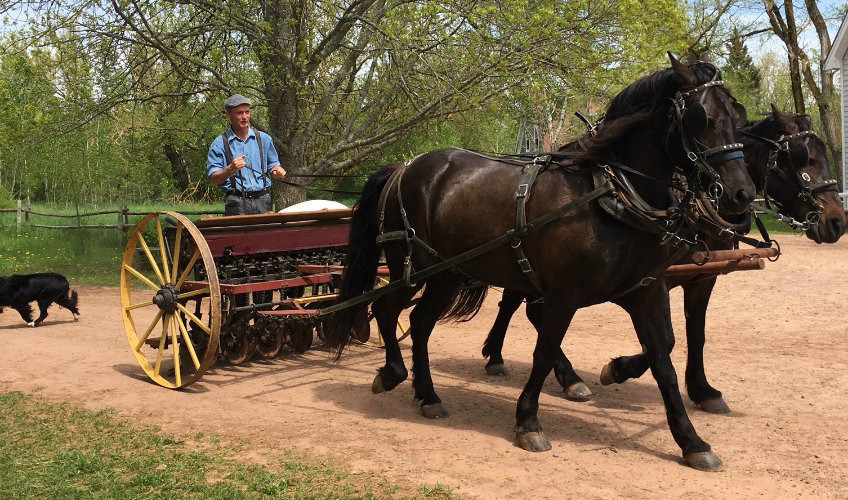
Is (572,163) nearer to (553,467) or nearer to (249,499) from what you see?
(553,467)

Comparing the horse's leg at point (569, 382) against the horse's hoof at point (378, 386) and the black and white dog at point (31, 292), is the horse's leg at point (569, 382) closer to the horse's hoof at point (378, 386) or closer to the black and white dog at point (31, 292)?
the horse's hoof at point (378, 386)

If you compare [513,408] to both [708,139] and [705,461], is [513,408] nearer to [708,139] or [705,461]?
[705,461]

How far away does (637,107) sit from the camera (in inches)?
195

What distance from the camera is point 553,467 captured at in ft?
15.3

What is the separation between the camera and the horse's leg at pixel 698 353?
5.91 metres

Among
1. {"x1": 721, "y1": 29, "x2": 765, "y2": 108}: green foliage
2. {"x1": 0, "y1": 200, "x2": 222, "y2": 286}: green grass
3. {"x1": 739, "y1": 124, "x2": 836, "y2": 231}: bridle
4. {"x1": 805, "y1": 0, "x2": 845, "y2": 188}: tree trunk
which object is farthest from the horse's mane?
{"x1": 721, "y1": 29, "x2": 765, "y2": 108}: green foliage

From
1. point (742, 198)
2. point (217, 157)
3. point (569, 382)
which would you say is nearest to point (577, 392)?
point (569, 382)

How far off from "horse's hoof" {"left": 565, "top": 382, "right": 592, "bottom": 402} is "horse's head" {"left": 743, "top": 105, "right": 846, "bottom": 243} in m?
1.98

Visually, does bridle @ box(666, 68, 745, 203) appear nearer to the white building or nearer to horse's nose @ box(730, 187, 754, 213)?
horse's nose @ box(730, 187, 754, 213)

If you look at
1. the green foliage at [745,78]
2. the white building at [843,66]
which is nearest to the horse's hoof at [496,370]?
the white building at [843,66]

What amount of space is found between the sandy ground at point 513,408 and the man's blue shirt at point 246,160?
5.50 feet

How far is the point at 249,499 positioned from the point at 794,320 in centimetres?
753

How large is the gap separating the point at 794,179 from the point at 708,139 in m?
1.55

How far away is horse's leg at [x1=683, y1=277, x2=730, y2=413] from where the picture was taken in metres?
5.91
